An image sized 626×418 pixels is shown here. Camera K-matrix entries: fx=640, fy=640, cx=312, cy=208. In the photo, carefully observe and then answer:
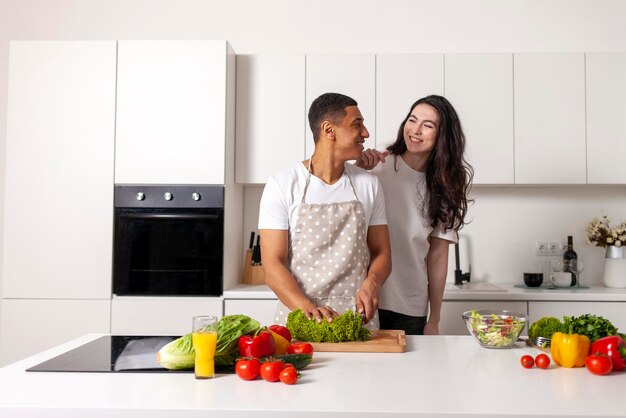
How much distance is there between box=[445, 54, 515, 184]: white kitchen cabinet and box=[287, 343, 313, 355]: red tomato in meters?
2.14

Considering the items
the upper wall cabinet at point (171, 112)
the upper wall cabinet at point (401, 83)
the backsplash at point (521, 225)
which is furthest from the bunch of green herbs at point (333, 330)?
the backsplash at point (521, 225)

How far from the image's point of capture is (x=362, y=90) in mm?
3596

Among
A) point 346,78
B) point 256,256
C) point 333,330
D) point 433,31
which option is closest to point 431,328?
point 333,330

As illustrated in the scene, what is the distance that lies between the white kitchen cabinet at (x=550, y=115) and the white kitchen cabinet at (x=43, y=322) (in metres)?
2.42

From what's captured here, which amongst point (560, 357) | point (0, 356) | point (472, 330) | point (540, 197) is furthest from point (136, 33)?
point (560, 357)

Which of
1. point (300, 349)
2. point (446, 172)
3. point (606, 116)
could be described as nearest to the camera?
point (300, 349)

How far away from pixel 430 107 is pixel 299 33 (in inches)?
63.8

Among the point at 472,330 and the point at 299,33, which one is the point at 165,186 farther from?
the point at 472,330

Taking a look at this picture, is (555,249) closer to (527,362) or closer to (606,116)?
(606,116)

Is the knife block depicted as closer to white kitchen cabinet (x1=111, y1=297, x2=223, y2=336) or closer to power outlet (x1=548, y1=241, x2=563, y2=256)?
white kitchen cabinet (x1=111, y1=297, x2=223, y2=336)

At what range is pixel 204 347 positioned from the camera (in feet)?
5.01

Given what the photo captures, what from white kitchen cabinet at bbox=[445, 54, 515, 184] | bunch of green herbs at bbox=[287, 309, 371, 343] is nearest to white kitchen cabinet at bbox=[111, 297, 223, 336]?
bunch of green herbs at bbox=[287, 309, 371, 343]

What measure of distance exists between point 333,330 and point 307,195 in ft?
2.13

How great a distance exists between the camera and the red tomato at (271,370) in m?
1.49
